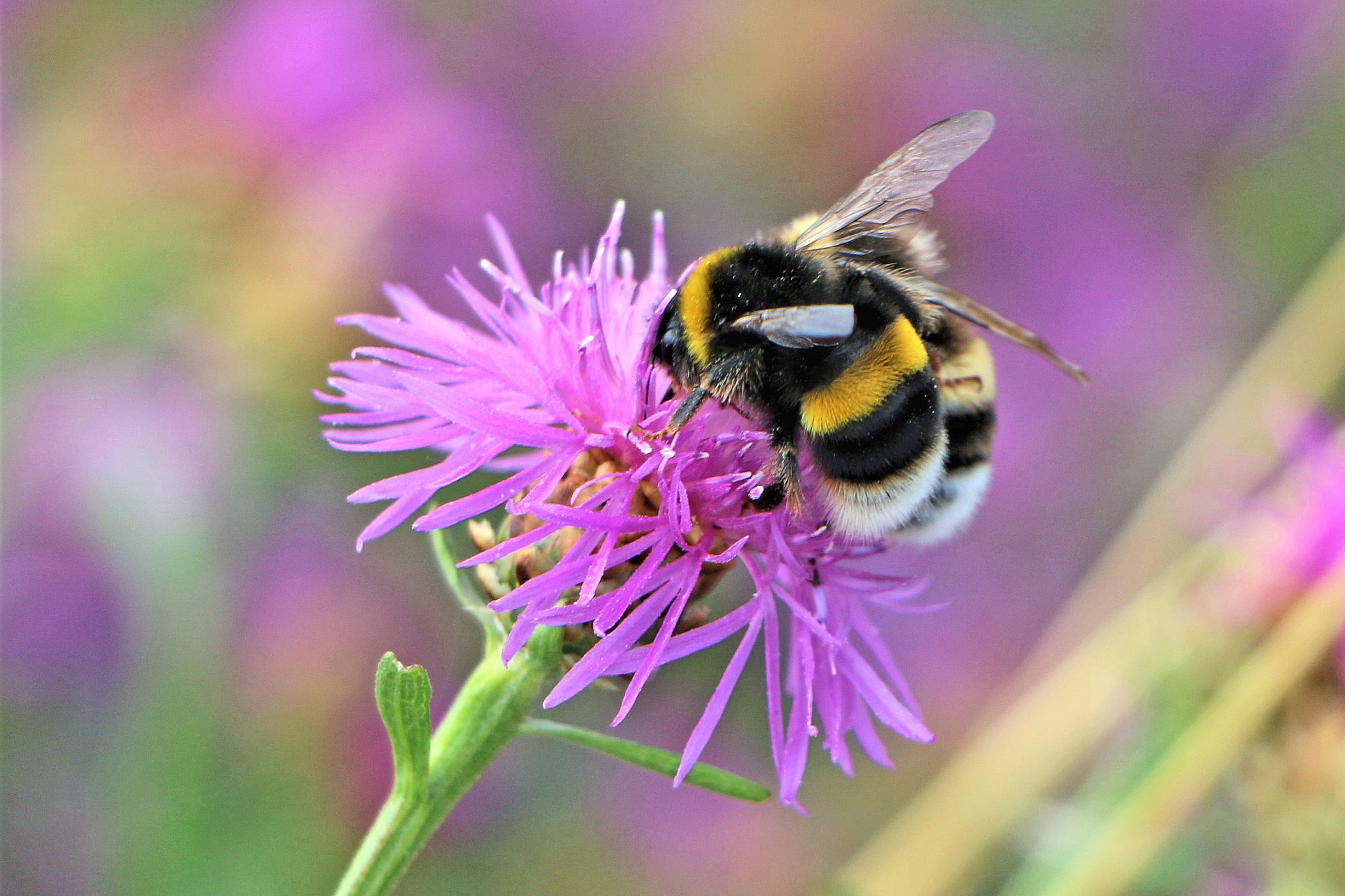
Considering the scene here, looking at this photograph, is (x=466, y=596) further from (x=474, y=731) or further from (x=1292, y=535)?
(x=1292, y=535)

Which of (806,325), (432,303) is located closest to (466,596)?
(806,325)

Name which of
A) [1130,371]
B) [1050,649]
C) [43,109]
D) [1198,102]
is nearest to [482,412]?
[1050,649]

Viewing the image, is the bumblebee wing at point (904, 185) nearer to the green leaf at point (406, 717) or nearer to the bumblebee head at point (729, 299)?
the bumblebee head at point (729, 299)

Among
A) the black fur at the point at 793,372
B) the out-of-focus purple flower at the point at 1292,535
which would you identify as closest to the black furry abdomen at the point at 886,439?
the black fur at the point at 793,372

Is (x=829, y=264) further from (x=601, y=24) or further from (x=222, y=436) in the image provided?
(x=601, y=24)

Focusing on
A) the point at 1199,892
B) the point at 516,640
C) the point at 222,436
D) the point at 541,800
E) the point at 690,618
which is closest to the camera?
the point at 516,640

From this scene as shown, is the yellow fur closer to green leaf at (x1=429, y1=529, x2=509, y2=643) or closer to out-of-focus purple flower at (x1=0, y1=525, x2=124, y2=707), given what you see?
green leaf at (x1=429, y1=529, x2=509, y2=643)
